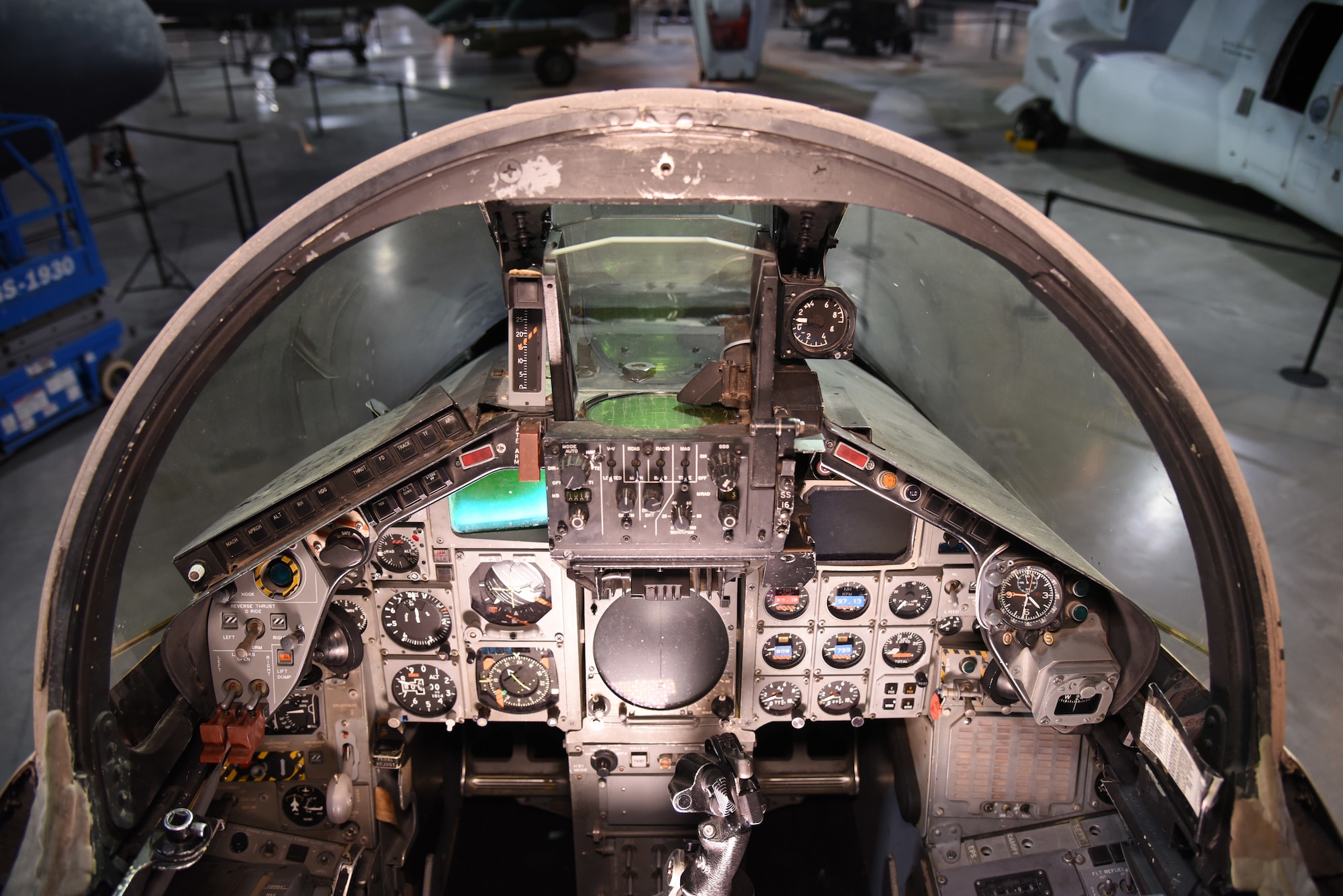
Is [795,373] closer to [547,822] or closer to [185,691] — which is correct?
[185,691]

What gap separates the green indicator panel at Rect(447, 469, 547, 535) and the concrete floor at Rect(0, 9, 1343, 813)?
2.51 m

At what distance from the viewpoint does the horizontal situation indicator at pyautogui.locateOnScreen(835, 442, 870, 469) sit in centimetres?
262

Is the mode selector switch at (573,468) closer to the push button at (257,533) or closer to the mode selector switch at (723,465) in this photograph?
the mode selector switch at (723,465)

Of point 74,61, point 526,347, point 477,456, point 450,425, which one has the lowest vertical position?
point 477,456

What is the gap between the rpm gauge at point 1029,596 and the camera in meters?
2.86

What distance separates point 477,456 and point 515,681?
112 cm

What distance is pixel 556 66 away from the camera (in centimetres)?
1319

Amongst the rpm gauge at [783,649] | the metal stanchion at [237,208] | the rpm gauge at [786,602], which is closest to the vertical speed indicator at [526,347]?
the rpm gauge at [786,602]

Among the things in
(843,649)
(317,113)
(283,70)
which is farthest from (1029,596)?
(283,70)

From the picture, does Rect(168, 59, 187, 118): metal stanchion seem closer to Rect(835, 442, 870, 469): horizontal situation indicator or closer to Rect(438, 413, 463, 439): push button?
Rect(438, 413, 463, 439): push button

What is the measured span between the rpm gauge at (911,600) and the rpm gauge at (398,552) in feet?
5.50

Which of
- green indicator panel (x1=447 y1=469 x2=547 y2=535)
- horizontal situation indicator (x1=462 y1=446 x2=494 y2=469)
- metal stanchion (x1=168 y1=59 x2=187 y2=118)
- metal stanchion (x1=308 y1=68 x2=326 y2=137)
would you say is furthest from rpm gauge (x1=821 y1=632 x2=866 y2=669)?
metal stanchion (x1=168 y1=59 x2=187 y2=118)

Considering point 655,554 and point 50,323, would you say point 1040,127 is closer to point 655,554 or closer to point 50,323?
point 50,323

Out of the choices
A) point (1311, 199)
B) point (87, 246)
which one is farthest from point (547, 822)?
point (1311, 199)
